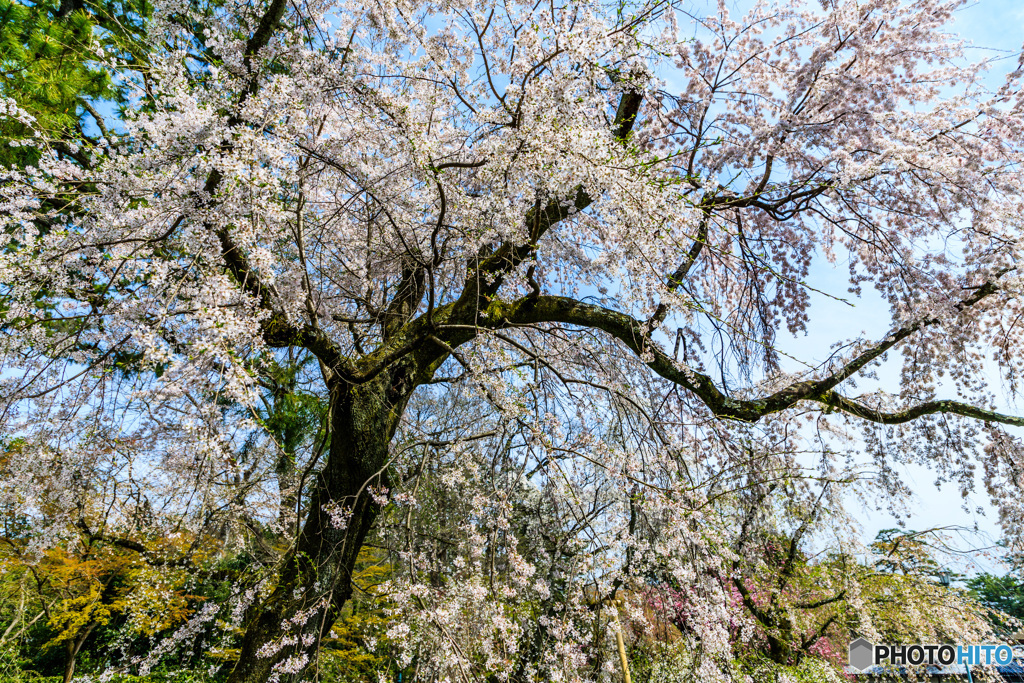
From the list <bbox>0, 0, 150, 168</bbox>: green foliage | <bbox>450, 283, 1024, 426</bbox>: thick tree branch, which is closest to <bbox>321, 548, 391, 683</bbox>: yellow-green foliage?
<bbox>450, 283, 1024, 426</bbox>: thick tree branch

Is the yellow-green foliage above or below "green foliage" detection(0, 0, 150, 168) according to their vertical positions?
below

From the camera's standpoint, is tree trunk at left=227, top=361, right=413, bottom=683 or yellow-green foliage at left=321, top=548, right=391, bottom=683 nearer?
tree trunk at left=227, top=361, right=413, bottom=683

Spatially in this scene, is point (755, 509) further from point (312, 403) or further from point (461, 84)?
point (312, 403)

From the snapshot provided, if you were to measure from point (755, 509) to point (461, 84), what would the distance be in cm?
490

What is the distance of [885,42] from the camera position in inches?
174

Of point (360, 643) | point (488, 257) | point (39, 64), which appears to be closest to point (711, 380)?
point (488, 257)

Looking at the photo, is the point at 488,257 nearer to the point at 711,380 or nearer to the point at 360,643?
the point at 711,380

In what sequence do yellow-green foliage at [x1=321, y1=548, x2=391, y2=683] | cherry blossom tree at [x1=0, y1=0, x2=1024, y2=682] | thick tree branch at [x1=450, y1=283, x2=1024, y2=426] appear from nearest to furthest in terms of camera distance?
cherry blossom tree at [x1=0, y1=0, x2=1024, y2=682] → thick tree branch at [x1=450, y1=283, x2=1024, y2=426] → yellow-green foliage at [x1=321, y1=548, x2=391, y2=683]

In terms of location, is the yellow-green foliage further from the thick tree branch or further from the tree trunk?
the thick tree branch

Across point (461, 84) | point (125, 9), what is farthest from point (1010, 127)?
point (125, 9)

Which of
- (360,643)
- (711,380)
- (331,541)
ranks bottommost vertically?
(360,643)

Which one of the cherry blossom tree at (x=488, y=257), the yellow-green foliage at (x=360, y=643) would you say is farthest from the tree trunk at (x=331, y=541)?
the yellow-green foliage at (x=360, y=643)

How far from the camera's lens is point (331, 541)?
3596 millimetres

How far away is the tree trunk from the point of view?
3.18 m
